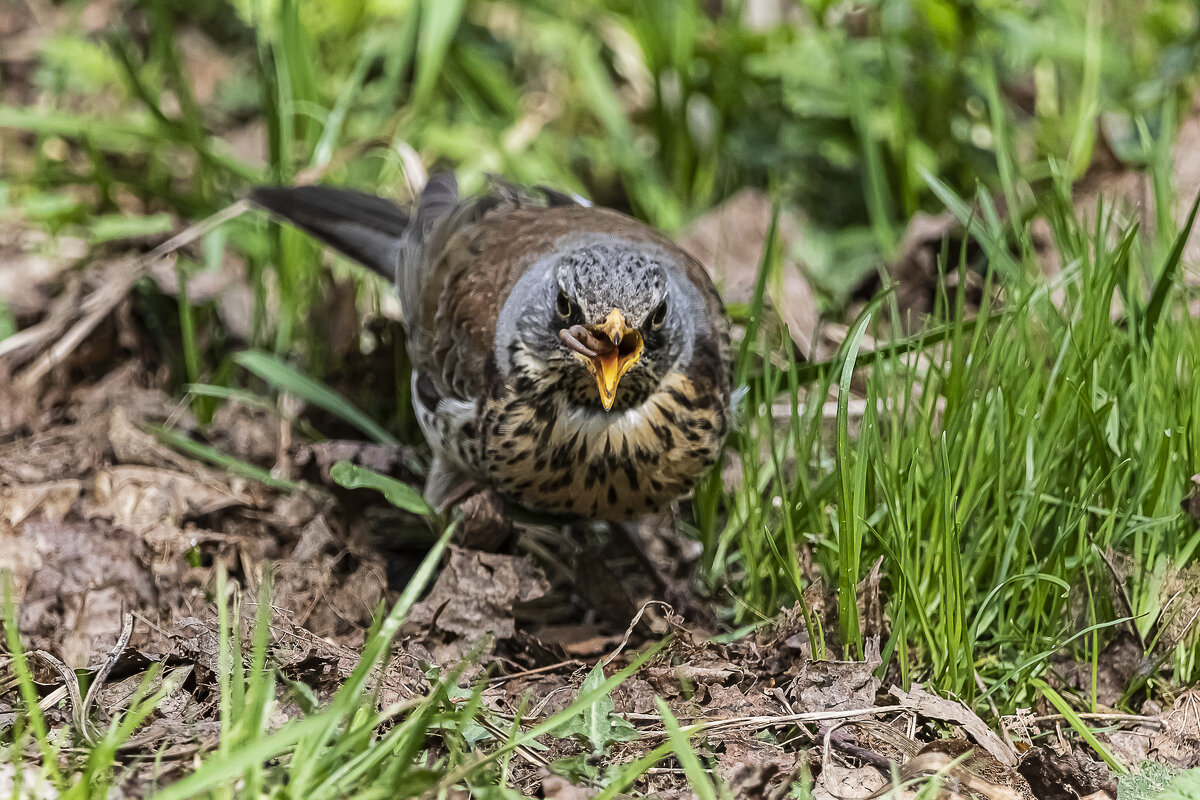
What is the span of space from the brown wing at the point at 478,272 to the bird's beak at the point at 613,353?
0.58m

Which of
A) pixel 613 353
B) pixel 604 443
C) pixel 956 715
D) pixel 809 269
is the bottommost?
pixel 956 715

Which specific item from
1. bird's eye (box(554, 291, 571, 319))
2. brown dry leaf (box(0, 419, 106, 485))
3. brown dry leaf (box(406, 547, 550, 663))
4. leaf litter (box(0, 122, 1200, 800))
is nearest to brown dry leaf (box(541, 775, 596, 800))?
leaf litter (box(0, 122, 1200, 800))

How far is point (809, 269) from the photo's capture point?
199 inches

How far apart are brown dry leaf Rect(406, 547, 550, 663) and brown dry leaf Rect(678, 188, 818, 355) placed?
1796 mm

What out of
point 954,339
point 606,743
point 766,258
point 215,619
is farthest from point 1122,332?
point 215,619

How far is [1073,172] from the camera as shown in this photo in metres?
4.91

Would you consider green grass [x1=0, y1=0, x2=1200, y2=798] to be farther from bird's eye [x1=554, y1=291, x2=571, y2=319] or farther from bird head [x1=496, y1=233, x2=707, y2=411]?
bird's eye [x1=554, y1=291, x2=571, y2=319]

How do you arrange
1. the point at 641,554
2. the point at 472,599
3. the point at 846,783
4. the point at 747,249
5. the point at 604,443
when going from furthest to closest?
the point at 747,249
the point at 641,554
the point at 604,443
the point at 472,599
the point at 846,783

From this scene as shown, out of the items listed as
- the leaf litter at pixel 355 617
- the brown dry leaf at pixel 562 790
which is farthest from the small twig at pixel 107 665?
the brown dry leaf at pixel 562 790

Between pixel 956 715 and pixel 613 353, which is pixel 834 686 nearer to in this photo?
pixel 956 715

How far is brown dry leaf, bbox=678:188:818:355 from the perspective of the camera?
4875 mm

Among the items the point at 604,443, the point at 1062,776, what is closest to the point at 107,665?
the point at 604,443

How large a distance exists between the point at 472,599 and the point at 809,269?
236cm

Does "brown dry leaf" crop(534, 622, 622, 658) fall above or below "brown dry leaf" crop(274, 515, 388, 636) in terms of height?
below
